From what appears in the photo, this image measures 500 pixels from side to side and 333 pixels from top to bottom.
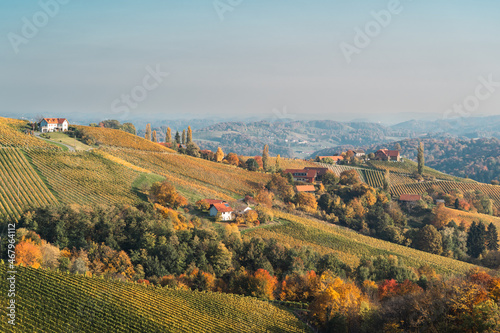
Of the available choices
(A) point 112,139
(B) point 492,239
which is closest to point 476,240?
(B) point 492,239

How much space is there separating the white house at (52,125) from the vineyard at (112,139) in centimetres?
321

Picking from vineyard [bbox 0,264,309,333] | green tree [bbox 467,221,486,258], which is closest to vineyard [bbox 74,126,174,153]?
vineyard [bbox 0,264,309,333]

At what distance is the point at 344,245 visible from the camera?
177ft

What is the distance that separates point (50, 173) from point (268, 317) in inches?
1551

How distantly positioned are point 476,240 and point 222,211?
138 feet

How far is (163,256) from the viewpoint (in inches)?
1626

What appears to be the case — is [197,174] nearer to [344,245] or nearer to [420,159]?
[344,245]

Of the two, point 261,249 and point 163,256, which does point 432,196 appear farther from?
point 163,256

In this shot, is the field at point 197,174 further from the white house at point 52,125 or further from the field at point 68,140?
the white house at point 52,125

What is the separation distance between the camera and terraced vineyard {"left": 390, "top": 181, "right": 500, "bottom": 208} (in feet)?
310

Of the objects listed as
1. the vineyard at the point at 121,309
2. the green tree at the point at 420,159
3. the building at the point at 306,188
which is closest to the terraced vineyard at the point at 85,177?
the vineyard at the point at 121,309

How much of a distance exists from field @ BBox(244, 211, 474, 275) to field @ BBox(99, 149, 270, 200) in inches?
606

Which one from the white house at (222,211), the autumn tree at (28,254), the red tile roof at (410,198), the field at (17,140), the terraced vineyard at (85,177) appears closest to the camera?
the autumn tree at (28,254)

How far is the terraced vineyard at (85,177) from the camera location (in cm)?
5148
